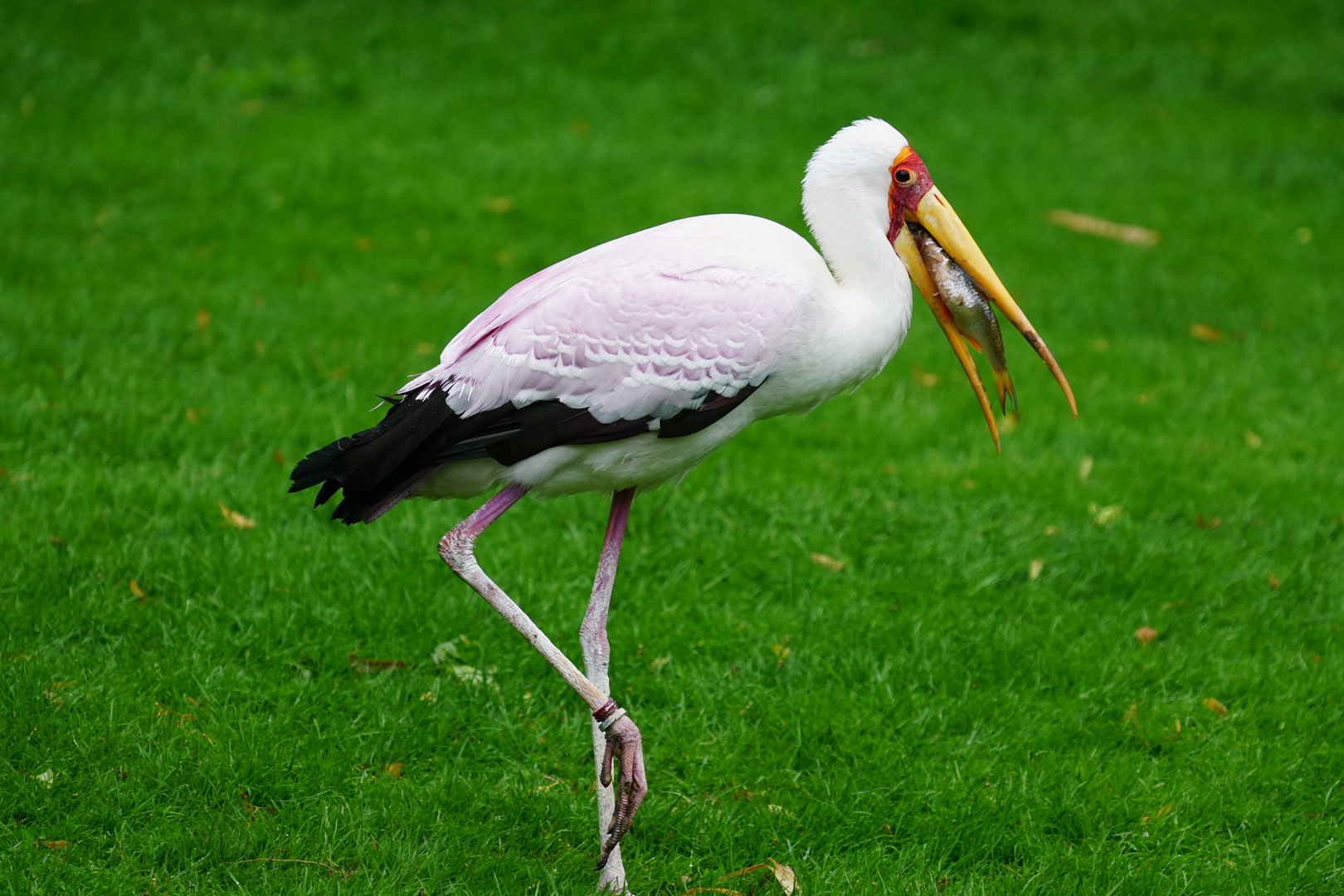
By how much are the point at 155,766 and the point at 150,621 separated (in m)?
0.74

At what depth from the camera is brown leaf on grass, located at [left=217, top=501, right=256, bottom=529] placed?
14.8 feet

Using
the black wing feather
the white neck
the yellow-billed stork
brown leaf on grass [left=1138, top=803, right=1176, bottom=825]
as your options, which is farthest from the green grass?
the white neck

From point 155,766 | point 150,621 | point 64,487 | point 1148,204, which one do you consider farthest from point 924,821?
point 1148,204

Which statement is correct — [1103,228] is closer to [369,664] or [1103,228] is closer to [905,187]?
[905,187]

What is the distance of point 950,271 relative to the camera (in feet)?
11.3

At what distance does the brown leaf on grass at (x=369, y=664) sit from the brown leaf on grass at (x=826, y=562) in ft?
5.09

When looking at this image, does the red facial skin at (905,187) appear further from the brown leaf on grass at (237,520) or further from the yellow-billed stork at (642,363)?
the brown leaf on grass at (237,520)

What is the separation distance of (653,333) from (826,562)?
1784 mm

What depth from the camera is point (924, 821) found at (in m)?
3.44

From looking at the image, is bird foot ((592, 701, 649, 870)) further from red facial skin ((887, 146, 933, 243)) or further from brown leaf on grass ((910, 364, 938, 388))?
brown leaf on grass ((910, 364, 938, 388))

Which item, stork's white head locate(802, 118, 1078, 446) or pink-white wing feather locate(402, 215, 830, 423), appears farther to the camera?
stork's white head locate(802, 118, 1078, 446)

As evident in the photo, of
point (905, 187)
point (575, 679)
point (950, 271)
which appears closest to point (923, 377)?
point (950, 271)

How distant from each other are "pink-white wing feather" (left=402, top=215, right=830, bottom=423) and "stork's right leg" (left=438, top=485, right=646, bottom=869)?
0.93 feet

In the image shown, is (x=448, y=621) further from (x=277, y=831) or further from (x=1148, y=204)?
(x=1148, y=204)
